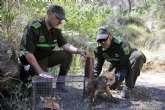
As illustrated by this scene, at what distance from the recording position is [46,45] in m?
4.52

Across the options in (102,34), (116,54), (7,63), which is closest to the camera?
(7,63)

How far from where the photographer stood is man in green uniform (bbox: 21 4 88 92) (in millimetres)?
4172

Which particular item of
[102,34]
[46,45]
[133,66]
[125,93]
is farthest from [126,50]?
[46,45]

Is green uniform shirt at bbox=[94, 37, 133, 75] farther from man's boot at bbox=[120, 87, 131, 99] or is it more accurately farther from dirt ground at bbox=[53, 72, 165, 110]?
dirt ground at bbox=[53, 72, 165, 110]

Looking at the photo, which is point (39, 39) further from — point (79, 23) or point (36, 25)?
point (79, 23)

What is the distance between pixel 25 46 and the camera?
4.23 meters

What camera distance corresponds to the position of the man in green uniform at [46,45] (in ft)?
13.7

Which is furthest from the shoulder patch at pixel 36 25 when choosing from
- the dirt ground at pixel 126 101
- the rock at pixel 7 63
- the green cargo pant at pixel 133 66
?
the green cargo pant at pixel 133 66

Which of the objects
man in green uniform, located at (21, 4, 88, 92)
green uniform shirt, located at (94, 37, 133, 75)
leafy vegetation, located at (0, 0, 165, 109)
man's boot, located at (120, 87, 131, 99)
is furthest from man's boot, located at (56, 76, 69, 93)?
man's boot, located at (120, 87, 131, 99)

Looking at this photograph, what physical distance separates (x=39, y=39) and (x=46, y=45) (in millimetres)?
152

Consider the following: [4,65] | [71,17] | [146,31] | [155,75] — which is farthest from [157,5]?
[4,65]

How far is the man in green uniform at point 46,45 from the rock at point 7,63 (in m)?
0.15

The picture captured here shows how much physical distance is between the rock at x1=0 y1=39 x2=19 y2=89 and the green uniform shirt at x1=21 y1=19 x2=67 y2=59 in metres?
0.17

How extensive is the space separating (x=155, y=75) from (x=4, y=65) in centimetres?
424
